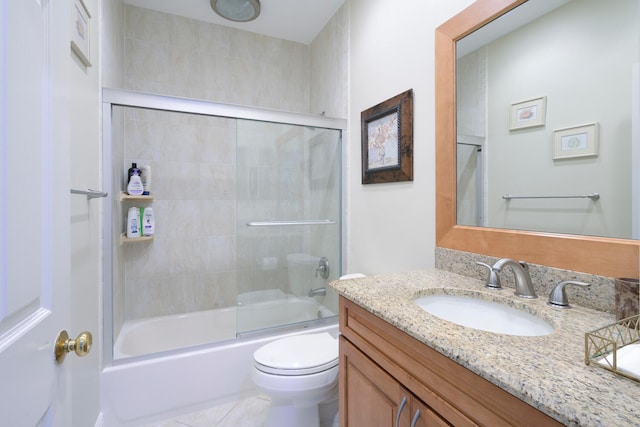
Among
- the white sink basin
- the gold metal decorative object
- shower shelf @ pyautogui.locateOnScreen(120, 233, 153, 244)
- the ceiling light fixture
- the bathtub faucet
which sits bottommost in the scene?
the bathtub faucet

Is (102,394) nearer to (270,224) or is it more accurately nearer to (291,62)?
(270,224)

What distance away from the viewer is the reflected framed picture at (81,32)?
111 centimetres

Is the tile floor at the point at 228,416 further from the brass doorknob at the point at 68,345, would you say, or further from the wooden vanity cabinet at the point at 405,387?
the brass doorknob at the point at 68,345

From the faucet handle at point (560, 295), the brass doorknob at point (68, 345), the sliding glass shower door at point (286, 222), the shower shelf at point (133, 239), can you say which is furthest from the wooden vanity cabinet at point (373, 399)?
the shower shelf at point (133, 239)

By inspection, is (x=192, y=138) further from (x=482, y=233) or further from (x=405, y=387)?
(x=405, y=387)

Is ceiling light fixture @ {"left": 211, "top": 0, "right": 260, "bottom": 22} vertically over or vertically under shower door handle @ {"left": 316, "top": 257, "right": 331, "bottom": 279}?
over

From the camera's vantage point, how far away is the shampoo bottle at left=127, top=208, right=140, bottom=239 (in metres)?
2.11

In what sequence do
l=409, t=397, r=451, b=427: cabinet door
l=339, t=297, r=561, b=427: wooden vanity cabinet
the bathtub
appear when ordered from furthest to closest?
1. the bathtub
2. l=409, t=397, r=451, b=427: cabinet door
3. l=339, t=297, r=561, b=427: wooden vanity cabinet

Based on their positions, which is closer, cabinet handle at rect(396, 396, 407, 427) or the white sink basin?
cabinet handle at rect(396, 396, 407, 427)

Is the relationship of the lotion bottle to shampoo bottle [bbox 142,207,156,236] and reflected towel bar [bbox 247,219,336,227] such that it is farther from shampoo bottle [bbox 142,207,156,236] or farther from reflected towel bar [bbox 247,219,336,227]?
reflected towel bar [bbox 247,219,336,227]

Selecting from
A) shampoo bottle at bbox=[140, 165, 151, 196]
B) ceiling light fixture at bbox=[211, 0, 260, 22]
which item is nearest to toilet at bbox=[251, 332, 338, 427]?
shampoo bottle at bbox=[140, 165, 151, 196]

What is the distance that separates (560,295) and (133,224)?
2.47m

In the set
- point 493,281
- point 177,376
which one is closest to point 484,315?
point 493,281

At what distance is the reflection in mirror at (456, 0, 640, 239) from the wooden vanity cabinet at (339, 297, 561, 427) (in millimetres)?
655
